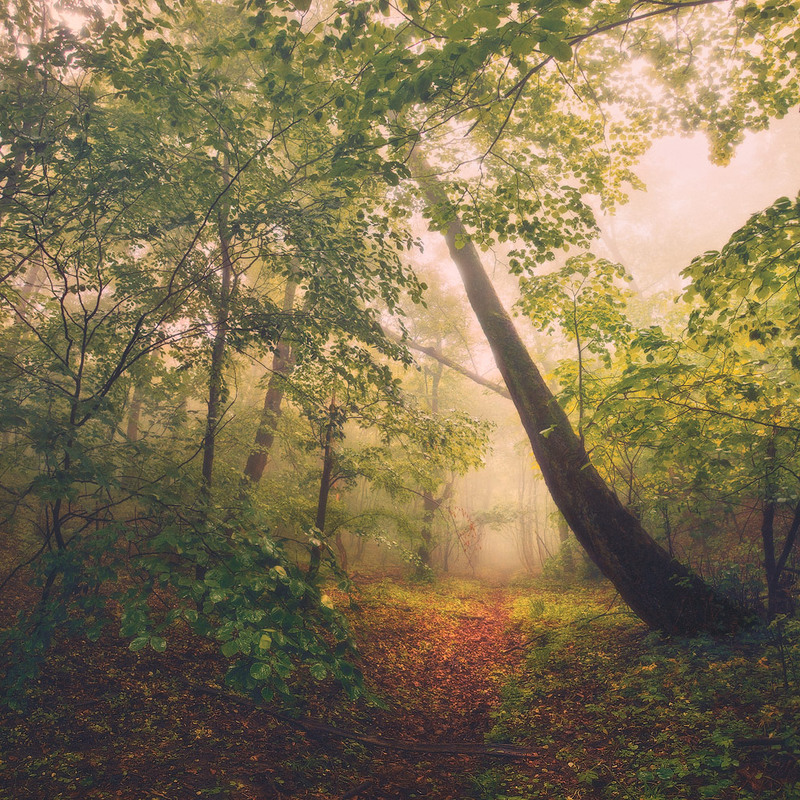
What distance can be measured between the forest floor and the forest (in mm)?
28

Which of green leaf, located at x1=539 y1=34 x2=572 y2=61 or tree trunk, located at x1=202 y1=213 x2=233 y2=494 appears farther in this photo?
tree trunk, located at x1=202 y1=213 x2=233 y2=494

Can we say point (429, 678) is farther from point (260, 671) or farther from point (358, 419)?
point (260, 671)

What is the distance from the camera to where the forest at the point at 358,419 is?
2.68 meters

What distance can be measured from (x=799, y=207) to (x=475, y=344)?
13.9 metres

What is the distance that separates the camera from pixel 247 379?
14.7 meters

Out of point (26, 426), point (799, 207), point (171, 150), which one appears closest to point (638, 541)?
point (799, 207)

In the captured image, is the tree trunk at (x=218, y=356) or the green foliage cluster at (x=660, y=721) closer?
the green foliage cluster at (x=660, y=721)

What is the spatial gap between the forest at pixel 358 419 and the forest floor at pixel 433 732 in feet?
0.09

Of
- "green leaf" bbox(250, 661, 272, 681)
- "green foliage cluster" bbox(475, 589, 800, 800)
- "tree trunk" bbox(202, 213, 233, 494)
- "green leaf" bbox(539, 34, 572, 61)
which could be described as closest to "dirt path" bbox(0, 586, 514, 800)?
"green foliage cluster" bbox(475, 589, 800, 800)

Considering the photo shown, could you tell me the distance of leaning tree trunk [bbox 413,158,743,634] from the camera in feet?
14.5

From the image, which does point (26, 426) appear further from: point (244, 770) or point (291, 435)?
point (291, 435)

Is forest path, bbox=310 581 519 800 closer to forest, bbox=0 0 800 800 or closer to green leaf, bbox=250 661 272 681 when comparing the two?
forest, bbox=0 0 800 800

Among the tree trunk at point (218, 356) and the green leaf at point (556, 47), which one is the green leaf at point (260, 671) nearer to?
the tree trunk at point (218, 356)

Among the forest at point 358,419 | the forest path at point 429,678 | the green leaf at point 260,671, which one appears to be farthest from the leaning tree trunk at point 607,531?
the green leaf at point 260,671
